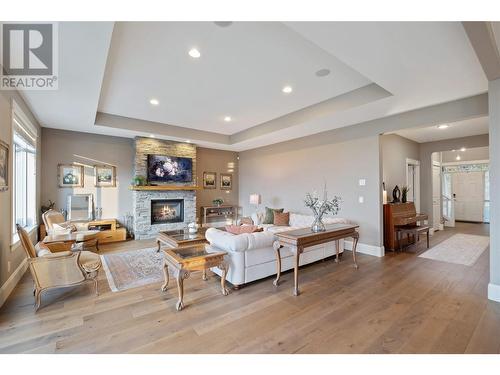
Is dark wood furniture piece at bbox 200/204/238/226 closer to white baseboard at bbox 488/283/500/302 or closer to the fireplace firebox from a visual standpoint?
the fireplace firebox

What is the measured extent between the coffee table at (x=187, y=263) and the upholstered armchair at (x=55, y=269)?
0.97 m

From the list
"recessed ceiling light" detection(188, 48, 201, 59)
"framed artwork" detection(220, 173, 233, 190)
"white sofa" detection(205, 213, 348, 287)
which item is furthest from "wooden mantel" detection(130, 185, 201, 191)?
"recessed ceiling light" detection(188, 48, 201, 59)

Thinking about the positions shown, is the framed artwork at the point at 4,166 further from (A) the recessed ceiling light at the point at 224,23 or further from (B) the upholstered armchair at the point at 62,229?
(A) the recessed ceiling light at the point at 224,23

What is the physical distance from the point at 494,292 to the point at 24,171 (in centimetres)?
756

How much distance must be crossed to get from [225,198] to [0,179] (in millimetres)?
6005

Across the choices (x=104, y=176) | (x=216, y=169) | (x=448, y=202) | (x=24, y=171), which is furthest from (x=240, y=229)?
(x=448, y=202)

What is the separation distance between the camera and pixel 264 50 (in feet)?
9.04

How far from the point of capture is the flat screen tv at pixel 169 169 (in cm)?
646

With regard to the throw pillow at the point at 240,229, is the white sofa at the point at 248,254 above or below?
below

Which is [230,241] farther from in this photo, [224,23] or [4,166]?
[4,166]

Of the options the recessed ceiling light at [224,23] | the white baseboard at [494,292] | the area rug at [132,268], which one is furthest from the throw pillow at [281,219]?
the recessed ceiling light at [224,23]

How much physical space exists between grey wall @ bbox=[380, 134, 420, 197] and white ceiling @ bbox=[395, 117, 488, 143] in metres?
0.20

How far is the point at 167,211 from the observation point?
6848mm
